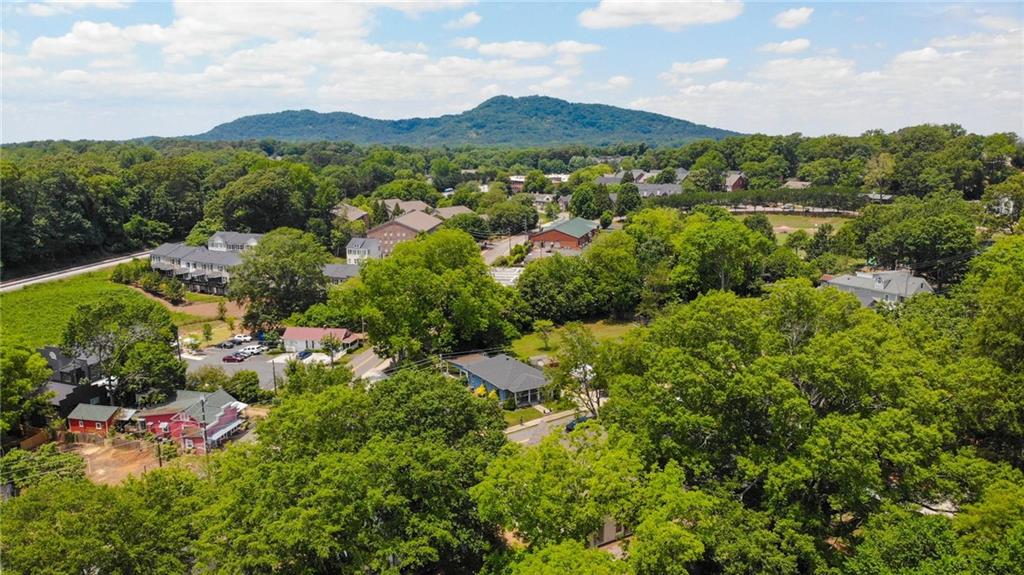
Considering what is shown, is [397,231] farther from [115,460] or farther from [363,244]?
[115,460]

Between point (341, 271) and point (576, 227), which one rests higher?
point (576, 227)

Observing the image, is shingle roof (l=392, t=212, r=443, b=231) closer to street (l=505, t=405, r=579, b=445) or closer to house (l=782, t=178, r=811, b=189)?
street (l=505, t=405, r=579, b=445)

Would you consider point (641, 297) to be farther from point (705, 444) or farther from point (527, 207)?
point (527, 207)

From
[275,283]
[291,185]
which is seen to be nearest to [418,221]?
[291,185]

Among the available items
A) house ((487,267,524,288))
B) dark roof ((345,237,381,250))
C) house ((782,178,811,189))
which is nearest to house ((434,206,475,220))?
dark roof ((345,237,381,250))

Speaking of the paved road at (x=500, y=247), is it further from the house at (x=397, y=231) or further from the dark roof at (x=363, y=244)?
the dark roof at (x=363, y=244)

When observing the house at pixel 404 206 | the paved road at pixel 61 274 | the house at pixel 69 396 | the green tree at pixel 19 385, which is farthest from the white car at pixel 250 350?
the house at pixel 404 206
